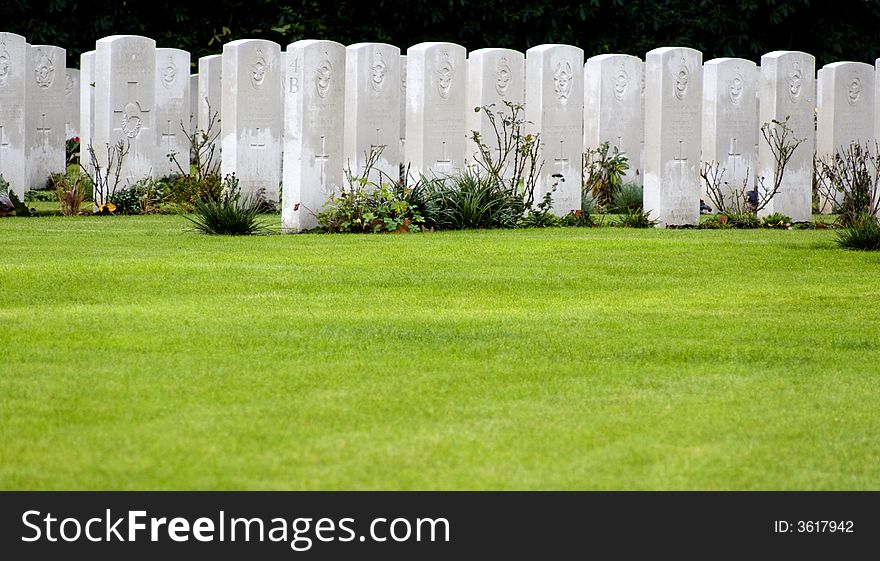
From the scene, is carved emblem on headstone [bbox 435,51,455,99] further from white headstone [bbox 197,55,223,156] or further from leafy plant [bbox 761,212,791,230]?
white headstone [bbox 197,55,223,156]

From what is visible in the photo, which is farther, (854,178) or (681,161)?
(854,178)

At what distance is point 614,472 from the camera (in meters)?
4.34

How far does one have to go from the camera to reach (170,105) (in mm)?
17609

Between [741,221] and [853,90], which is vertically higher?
[853,90]

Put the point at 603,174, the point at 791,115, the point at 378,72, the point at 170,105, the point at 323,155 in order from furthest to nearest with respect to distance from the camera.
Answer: the point at 170,105, the point at 603,174, the point at 791,115, the point at 378,72, the point at 323,155

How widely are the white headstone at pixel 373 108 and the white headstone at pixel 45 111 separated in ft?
22.1

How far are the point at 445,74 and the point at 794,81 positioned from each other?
13.5ft

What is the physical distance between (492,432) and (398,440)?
1.18ft

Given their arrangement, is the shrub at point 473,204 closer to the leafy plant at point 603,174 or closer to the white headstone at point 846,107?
the leafy plant at point 603,174

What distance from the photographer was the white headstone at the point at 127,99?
16.3 meters

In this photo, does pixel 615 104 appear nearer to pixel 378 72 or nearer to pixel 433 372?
pixel 378 72

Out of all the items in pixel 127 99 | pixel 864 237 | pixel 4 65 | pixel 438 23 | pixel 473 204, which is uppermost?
pixel 438 23

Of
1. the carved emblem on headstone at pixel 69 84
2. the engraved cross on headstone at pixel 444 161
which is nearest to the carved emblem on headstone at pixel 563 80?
the engraved cross on headstone at pixel 444 161

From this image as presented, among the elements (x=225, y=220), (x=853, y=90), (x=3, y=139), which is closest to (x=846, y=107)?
(x=853, y=90)
